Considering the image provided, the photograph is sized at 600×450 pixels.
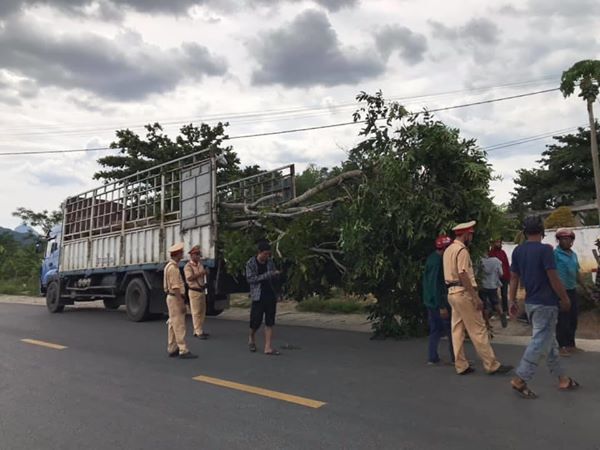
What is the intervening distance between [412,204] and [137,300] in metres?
6.96

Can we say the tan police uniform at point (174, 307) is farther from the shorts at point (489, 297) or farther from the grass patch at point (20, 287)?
the grass patch at point (20, 287)

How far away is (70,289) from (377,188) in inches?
395

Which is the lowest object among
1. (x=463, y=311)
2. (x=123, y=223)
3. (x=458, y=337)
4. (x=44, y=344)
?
(x=44, y=344)

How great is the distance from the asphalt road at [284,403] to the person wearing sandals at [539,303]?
0.74ft

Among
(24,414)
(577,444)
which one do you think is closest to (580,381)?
(577,444)

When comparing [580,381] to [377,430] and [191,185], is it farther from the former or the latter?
[191,185]

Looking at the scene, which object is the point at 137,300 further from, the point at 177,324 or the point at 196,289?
the point at 177,324

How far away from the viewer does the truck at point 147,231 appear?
417 inches

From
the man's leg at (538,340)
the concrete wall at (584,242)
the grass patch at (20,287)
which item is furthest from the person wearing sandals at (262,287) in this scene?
the grass patch at (20,287)

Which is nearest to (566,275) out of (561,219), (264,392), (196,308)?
(264,392)

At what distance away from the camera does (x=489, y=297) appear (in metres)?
8.69

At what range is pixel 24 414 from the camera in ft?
15.6

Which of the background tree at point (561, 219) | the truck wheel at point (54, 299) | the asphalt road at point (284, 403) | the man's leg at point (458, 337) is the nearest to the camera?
the asphalt road at point (284, 403)

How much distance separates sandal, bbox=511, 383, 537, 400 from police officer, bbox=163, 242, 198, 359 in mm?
4137
